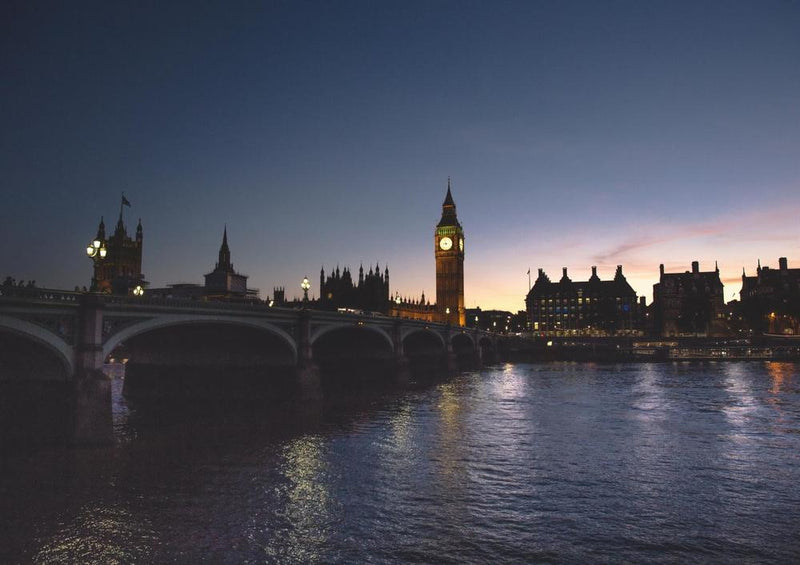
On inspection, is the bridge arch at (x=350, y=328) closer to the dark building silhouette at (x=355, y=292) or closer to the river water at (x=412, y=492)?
the river water at (x=412, y=492)

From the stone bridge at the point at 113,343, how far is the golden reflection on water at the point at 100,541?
10.5m

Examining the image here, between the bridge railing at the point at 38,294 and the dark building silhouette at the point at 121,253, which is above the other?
the dark building silhouette at the point at 121,253

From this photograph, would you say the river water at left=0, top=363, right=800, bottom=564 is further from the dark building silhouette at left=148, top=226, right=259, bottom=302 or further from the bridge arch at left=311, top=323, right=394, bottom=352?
the dark building silhouette at left=148, top=226, right=259, bottom=302

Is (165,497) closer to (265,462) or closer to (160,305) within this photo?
(265,462)

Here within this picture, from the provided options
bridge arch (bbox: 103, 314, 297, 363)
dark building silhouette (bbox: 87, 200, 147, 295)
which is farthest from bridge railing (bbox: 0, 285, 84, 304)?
dark building silhouette (bbox: 87, 200, 147, 295)

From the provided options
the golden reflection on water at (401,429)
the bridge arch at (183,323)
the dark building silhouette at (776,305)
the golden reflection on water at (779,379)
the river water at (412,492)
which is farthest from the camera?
the dark building silhouette at (776,305)

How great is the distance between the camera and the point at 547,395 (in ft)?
197

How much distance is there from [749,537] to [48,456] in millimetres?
28205

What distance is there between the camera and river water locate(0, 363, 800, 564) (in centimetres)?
1653

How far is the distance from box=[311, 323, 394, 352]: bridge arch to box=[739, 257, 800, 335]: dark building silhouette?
131 meters

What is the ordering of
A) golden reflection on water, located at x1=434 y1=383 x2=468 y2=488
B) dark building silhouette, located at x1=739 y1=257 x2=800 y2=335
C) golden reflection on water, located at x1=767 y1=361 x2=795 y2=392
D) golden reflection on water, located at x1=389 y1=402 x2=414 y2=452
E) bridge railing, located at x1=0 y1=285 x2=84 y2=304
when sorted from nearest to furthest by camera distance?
1. golden reflection on water, located at x1=434 y1=383 x2=468 y2=488
2. bridge railing, located at x1=0 y1=285 x2=84 y2=304
3. golden reflection on water, located at x1=389 y1=402 x2=414 y2=452
4. golden reflection on water, located at x1=767 y1=361 x2=795 y2=392
5. dark building silhouette, located at x1=739 y1=257 x2=800 y2=335

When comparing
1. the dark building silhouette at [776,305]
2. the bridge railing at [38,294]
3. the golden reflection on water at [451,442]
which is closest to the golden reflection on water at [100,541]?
the golden reflection on water at [451,442]

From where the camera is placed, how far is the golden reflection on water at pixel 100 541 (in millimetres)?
15867

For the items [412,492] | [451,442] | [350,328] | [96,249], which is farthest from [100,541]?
[350,328]
